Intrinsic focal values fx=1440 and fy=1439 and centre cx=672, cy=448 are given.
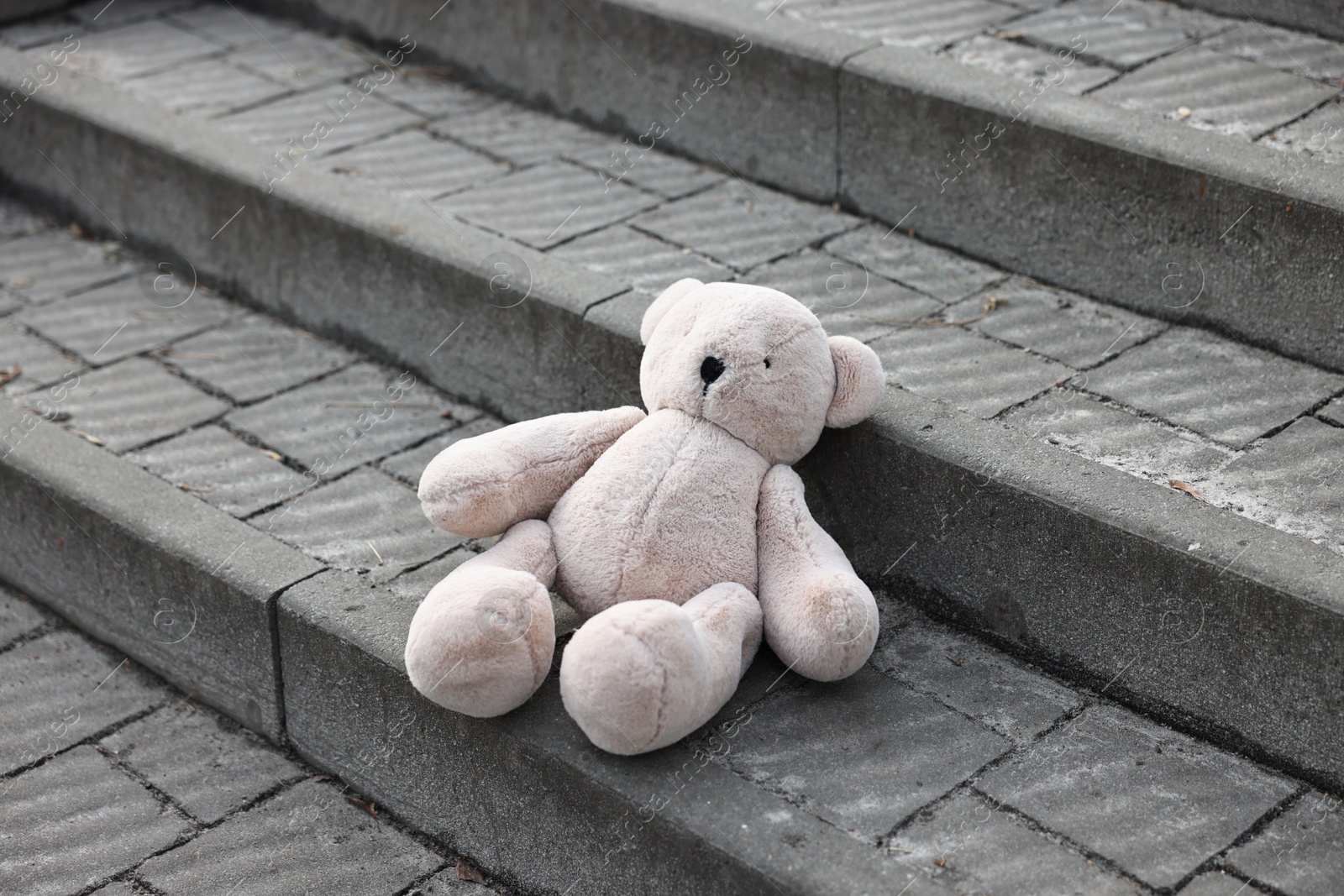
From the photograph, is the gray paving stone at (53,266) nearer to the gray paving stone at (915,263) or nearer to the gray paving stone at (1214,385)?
the gray paving stone at (915,263)

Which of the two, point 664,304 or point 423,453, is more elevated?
point 664,304

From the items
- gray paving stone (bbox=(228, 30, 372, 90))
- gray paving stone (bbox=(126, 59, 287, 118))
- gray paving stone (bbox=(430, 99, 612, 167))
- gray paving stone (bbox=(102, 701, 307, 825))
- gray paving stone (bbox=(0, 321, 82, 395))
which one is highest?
gray paving stone (bbox=(228, 30, 372, 90))

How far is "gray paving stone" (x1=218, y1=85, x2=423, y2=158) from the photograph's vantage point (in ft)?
14.9

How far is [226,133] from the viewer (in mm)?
4539

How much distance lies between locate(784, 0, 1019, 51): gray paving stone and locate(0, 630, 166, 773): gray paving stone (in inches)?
106

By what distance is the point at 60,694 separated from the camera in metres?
3.34

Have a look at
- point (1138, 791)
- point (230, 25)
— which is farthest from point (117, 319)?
point (1138, 791)

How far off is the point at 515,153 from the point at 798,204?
0.96 metres

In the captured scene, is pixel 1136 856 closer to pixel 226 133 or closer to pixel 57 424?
pixel 57 424

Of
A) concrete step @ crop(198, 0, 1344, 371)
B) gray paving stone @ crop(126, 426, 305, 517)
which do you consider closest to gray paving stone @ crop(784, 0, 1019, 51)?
concrete step @ crop(198, 0, 1344, 371)

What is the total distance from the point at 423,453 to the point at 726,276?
89 cm

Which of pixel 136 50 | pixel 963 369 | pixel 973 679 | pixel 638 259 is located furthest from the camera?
pixel 136 50

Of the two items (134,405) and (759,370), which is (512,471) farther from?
(134,405)

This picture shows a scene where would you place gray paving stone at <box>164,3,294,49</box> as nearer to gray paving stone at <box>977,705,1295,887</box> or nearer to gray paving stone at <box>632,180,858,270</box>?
gray paving stone at <box>632,180,858,270</box>
